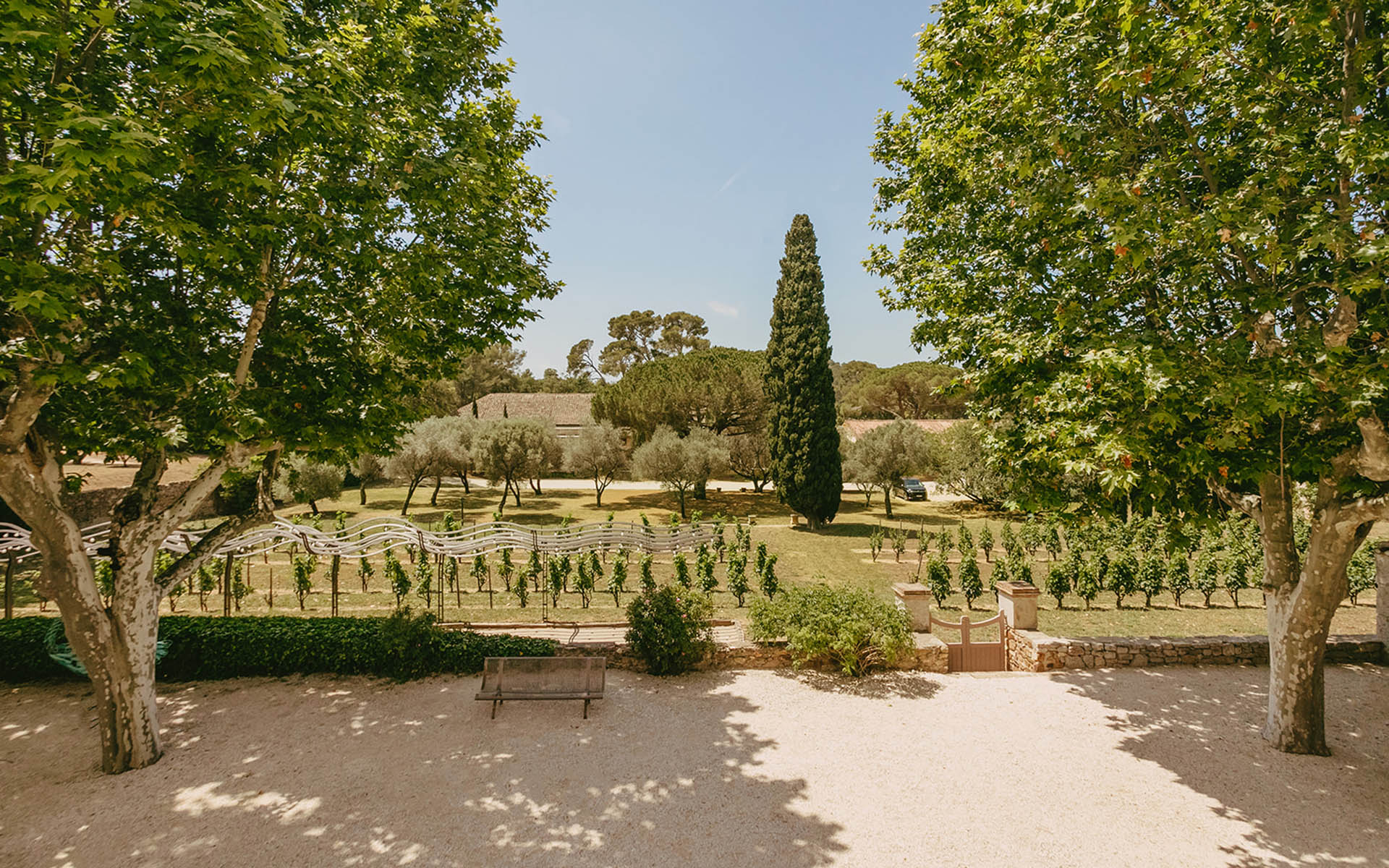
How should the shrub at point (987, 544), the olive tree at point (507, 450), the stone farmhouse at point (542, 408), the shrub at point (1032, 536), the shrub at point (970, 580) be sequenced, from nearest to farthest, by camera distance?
the shrub at point (970, 580)
the shrub at point (987, 544)
the shrub at point (1032, 536)
the olive tree at point (507, 450)
the stone farmhouse at point (542, 408)

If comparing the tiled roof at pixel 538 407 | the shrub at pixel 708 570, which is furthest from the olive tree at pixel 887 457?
the tiled roof at pixel 538 407

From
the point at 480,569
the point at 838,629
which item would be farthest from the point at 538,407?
the point at 838,629

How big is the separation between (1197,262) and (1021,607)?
641 cm

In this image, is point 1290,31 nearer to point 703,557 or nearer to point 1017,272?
point 1017,272

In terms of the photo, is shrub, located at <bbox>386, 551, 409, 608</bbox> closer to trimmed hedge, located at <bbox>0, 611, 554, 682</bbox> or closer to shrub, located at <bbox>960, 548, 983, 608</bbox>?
trimmed hedge, located at <bbox>0, 611, 554, 682</bbox>

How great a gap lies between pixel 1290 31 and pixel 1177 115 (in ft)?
4.16

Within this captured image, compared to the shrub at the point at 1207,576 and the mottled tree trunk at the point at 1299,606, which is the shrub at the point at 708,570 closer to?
the mottled tree trunk at the point at 1299,606

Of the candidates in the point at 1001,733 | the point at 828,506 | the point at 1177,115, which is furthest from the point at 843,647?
the point at 828,506

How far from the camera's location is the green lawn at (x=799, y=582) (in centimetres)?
1388

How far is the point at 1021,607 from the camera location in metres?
10.8

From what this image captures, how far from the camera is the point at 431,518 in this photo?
2914cm

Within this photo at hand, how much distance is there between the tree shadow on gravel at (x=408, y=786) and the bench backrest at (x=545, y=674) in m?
0.31

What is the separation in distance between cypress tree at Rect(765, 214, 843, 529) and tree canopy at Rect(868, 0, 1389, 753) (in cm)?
1996

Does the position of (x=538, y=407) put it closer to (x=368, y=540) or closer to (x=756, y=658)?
(x=368, y=540)
